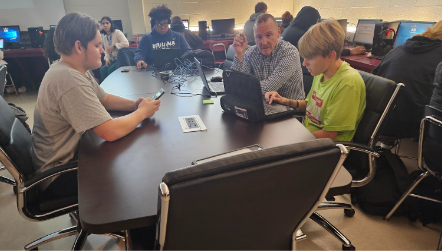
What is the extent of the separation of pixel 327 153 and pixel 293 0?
6.86 meters

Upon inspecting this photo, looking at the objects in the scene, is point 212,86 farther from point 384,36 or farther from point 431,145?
point 384,36

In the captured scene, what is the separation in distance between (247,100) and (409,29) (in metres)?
2.70

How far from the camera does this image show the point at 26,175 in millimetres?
1240

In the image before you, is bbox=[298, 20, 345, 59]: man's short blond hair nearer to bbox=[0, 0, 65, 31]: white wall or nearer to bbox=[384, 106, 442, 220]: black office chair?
bbox=[384, 106, 442, 220]: black office chair

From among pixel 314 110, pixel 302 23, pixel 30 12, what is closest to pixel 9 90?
pixel 30 12

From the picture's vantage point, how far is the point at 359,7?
4395mm

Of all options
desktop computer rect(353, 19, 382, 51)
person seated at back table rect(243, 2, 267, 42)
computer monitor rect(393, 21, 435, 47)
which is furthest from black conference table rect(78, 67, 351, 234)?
person seated at back table rect(243, 2, 267, 42)

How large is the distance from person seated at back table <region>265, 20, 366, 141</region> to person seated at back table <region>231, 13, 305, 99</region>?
11.4 inches

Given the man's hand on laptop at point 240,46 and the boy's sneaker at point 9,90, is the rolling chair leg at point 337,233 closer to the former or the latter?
the man's hand on laptop at point 240,46

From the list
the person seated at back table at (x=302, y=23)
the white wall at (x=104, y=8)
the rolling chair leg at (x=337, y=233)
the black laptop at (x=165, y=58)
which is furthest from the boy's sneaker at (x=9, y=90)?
the rolling chair leg at (x=337, y=233)

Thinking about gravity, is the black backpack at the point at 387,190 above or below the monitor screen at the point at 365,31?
below

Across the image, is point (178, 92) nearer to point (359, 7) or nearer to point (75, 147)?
point (75, 147)

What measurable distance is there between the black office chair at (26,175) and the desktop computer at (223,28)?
17.3 feet

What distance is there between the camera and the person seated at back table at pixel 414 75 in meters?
2.09
